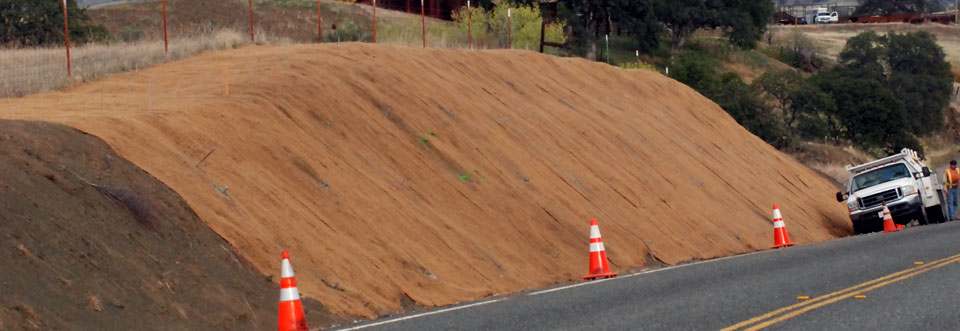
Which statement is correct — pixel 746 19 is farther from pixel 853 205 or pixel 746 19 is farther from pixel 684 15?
pixel 853 205

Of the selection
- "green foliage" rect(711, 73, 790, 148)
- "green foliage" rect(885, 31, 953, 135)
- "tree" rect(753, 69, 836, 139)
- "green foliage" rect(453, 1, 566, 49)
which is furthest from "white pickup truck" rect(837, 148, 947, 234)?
"green foliage" rect(885, 31, 953, 135)

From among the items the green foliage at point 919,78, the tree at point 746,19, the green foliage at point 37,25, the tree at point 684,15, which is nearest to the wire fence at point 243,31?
the green foliage at point 37,25

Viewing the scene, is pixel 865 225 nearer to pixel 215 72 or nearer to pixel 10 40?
pixel 215 72

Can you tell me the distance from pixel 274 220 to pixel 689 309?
19.6 ft

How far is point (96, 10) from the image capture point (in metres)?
62.4

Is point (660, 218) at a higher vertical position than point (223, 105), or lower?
lower

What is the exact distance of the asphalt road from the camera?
11.0m

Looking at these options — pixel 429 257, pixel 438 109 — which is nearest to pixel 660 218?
pixel 438 109

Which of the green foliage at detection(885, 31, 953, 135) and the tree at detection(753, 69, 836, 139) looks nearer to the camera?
the tree at detection(753, 69, 836, 139)

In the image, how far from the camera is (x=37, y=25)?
1752 inches

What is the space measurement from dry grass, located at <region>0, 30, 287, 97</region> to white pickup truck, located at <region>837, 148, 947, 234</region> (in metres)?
15.8

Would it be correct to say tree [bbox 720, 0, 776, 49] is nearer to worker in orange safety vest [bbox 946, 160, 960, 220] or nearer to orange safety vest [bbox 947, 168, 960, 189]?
worker in orange safety vest [bbox 946, 160, 960, 220]

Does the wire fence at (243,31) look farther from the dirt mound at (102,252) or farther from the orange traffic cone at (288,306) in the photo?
the orange traffic cone at (288,306)

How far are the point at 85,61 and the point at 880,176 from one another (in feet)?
63.3
